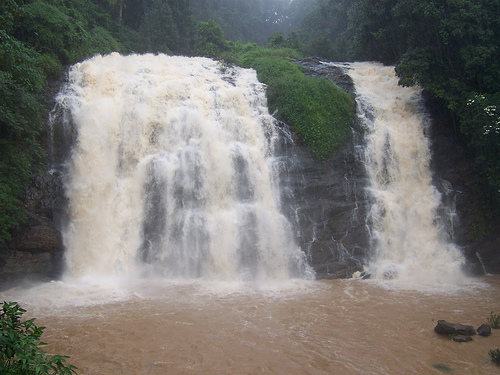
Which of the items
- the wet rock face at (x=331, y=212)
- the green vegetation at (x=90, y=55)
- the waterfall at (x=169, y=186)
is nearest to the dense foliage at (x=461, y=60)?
the green vegetation at (x=90, y=55)

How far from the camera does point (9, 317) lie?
488cm

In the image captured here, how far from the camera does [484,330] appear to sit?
8.45 meters

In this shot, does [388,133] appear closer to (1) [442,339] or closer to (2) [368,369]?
(1) [442,339]

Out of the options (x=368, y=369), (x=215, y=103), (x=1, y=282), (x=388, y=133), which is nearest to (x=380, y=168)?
(x=388, y=133)

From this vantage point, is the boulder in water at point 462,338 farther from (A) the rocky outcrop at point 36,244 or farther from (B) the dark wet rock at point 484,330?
(A) the rocky outcrop at point 36,244

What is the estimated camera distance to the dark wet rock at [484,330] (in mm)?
8430

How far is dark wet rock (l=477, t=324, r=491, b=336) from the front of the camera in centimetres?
843

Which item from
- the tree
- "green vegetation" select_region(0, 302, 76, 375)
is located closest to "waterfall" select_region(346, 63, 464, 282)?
"green vegetation" select_region(0, 302, 76, 375)

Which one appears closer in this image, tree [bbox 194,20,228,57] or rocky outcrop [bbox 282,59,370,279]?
rocky outcrop [bbox 282,59,370,279]

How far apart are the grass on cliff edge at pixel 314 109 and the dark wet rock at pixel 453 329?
7407 mm

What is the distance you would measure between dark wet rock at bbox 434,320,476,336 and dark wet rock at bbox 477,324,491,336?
113mm

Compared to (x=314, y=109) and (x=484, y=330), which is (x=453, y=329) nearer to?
(x=484, y=330)

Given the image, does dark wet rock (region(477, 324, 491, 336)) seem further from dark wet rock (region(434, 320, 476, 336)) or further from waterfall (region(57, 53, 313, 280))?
waterfall (region(57, 53, 313, 280))

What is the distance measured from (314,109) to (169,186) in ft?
21.3
